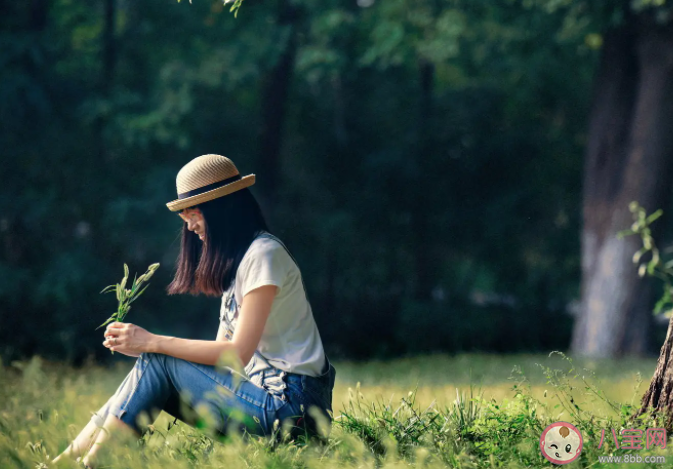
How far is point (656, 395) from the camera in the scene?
3547mm

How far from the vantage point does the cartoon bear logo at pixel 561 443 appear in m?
3.23

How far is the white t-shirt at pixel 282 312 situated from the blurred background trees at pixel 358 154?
309 inches

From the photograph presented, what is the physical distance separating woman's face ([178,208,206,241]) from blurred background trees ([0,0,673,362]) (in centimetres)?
779

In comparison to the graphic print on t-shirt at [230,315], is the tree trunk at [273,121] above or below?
above

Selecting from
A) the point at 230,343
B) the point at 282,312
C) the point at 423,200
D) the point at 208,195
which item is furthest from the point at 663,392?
the point at 423,200

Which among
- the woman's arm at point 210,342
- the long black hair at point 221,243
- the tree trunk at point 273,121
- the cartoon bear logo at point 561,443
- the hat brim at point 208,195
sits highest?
the tree trunk at point 273,121

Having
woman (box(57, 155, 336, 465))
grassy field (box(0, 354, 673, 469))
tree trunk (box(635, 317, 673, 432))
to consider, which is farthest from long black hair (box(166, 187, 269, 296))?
tree trunk (box(635, 317, 673, 432))

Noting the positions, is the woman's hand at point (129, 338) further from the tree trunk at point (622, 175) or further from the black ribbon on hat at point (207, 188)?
the tree trunk at point (622, 175)

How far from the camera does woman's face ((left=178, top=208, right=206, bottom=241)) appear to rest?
12.1 ft

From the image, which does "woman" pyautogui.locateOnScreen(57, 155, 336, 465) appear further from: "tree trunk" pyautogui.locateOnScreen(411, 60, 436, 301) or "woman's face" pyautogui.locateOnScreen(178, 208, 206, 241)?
"tree trunk" pyautogui.locateOnScreen(411, 60, 436, 301)

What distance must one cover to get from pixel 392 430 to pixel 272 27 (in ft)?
34.0

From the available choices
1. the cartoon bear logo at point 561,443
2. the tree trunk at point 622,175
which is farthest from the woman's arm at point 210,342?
the tree trunk at point 622,175

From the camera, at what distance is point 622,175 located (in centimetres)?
1173

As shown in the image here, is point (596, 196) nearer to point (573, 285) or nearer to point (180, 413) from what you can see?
point (573, 285)
